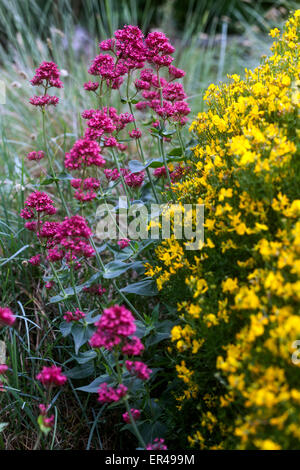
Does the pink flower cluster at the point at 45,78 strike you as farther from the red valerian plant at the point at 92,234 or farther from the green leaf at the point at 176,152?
the green leaf at the point at 176,152

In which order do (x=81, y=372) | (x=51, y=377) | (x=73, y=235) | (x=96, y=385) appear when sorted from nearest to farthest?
(x=51, y=377), (x=73, y=235), (x=96, y=385), (x=81, y=372)

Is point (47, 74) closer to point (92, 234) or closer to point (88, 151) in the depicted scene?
point (88, 151)

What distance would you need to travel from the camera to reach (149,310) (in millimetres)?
2916

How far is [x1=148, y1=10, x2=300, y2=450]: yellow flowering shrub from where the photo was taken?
1459mm

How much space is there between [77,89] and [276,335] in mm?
4175

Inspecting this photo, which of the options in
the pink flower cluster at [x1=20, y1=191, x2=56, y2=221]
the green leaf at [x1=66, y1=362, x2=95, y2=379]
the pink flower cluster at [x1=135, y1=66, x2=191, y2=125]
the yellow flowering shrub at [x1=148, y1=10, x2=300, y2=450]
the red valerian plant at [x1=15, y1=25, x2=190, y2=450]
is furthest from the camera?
the pink flower cluster at [x1=135, y1=66, x2=191, y2=125]

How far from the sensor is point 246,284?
1.82 metres

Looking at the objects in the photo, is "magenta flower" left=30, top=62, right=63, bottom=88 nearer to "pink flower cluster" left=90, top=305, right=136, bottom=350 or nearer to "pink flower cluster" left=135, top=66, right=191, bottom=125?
"pink flower cluster" left=135, top=66, right=191, bottom=125

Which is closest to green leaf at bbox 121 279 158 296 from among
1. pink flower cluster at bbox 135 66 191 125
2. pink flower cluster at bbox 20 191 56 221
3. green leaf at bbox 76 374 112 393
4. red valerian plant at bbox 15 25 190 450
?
red valerian plant at bbox 15 25 190 450

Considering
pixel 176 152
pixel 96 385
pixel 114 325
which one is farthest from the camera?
pixel 176 152

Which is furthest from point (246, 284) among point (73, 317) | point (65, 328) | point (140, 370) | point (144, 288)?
point (65, 328)

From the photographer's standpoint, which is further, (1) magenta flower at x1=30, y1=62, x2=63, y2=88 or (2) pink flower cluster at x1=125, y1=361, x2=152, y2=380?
(1) magenta flower at x1=30, y1=62, x2=63, y2=88

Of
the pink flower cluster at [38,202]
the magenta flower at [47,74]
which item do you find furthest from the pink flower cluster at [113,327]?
the magenta flower at [47,74]
